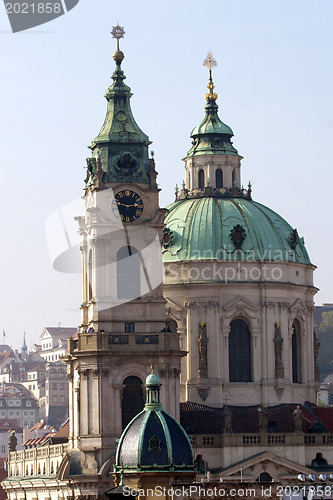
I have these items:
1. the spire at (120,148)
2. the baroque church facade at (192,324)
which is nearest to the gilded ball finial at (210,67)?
the baroque church facade at (192,324)

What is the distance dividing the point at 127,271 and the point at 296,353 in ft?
62.2

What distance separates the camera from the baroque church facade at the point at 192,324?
126 m

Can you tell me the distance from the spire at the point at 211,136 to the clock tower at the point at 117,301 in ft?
42.5

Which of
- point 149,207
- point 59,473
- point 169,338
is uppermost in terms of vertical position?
point 149,207

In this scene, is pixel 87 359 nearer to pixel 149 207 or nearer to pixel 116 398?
pixel 116 398

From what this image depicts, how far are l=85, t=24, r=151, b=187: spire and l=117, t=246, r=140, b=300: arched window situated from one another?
16.5ft

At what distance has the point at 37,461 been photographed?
13862 cm

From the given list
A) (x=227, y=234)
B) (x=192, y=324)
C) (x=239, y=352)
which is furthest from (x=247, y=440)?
(x=227, y=234)

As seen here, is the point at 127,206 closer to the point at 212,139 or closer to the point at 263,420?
the point at 212,139

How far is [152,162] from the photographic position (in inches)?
5098

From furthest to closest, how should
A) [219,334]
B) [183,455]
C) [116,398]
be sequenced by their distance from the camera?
[219,334], [116,398], [183,455]

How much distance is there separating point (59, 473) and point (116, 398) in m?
6.72

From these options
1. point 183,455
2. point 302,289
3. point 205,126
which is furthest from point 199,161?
point 183,455

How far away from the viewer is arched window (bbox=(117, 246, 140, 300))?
12775 cm
